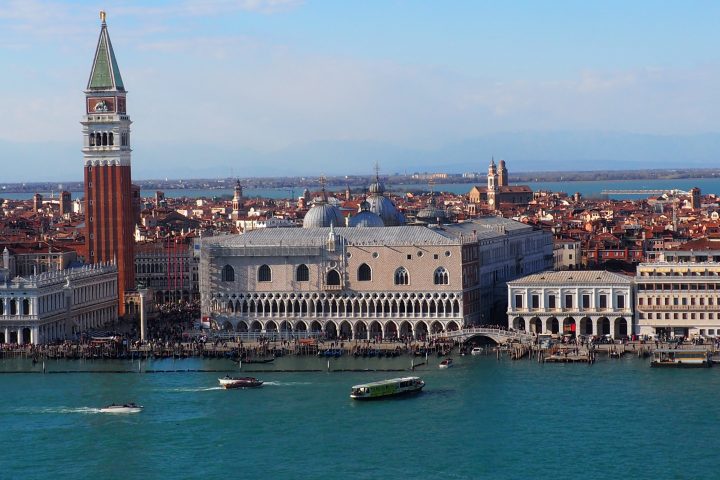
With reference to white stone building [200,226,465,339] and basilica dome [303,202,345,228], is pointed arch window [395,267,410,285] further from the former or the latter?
basilica dome [303,202,345,228]

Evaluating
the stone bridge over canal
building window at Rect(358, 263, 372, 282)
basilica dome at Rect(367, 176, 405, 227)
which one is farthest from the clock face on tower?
the stone bridge over canal

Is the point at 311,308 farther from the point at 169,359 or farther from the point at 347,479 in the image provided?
the point at 347,479

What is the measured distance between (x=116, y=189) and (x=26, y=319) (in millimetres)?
7362

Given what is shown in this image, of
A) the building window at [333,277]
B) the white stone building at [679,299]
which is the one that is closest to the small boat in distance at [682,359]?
the white stone building at [679,299]

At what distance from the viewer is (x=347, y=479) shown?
28.8 meters

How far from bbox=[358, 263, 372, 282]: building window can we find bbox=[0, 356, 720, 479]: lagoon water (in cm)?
492

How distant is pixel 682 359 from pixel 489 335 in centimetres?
562

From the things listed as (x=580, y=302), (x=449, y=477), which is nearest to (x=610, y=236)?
(x=580, y=302)

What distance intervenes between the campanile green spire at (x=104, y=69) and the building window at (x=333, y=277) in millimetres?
9453

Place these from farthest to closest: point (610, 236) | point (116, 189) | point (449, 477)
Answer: point (610, 236), point (116, 189), point (449, 477)

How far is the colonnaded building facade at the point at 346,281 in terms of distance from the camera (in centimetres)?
4488

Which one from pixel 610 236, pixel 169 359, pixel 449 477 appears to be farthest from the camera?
pixel 610 236

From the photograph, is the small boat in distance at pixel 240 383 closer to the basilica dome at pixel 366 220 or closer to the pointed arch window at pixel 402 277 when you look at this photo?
the pointed arch window at pixel 402 277

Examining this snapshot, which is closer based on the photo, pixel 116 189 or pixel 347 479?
pixel 347 479
